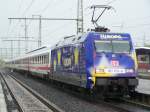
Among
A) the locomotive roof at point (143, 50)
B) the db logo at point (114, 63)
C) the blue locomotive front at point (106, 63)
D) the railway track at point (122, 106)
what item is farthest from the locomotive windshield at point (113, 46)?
the locomotive roof at point (143, 50)

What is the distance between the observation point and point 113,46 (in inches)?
755

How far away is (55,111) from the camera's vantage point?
50.9 feet

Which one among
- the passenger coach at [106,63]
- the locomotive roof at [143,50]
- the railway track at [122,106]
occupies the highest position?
the locomotive roof at [143,50]

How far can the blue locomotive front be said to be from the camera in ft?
59.9

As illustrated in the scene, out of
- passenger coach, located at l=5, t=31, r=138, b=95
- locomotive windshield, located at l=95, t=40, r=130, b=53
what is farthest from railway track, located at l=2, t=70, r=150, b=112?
locomotive windshield, located at l=95, t=40, r=130, b=53

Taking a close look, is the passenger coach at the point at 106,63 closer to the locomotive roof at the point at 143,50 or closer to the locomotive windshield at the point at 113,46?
the locomotive windshield at the point at 113,46

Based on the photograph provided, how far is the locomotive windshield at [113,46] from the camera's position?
1898cm

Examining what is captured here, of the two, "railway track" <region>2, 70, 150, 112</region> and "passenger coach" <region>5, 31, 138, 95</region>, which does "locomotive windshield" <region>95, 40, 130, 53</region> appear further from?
"railway track" <region>2, 70, 150, 112</region>

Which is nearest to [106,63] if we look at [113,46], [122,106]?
[113,46]

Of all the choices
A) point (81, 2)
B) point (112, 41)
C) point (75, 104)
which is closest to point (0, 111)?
point (75, 104)

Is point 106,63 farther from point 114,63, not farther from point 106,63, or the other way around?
point 114,63

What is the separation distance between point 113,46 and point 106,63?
3.52 ft

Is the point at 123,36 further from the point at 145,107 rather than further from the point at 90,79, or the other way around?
the point at 145,107

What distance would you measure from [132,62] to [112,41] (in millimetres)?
1311
